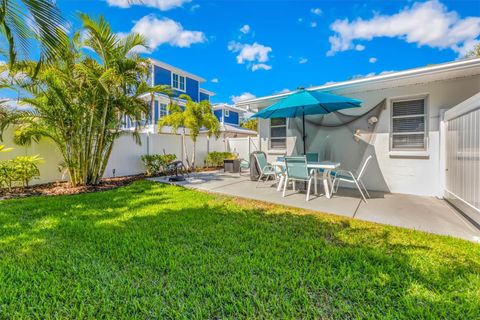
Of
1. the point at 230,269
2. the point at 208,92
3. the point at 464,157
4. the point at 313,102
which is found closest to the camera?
the point at 230,269

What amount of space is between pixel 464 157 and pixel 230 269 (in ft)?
16.2

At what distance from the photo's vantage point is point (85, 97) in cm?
679

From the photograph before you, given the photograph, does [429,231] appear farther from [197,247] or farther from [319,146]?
[319,146]

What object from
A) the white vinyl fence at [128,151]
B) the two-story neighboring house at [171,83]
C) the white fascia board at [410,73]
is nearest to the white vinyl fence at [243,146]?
the white vinyl fence at [128,151]


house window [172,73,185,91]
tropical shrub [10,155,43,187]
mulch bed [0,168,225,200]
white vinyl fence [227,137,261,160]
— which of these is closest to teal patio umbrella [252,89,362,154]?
mulch bed [0,168,225,200]

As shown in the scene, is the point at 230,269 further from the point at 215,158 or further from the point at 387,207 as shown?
the point at 215,158

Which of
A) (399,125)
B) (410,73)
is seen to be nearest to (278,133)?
(399,125)

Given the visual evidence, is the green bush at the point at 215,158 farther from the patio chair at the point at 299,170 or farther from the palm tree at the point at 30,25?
the palm tree at the point at 30,25

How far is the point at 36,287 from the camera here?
231 cm

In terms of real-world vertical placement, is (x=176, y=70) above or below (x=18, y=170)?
above

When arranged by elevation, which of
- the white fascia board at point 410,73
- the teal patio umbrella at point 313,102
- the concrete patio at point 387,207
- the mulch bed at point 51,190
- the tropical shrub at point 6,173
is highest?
the white fascia board at point 410,73

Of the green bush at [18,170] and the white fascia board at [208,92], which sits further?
the white fascia board at [208,92]

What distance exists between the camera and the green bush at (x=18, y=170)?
6.49 m

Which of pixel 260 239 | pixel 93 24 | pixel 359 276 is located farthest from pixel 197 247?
pixel 93 24
